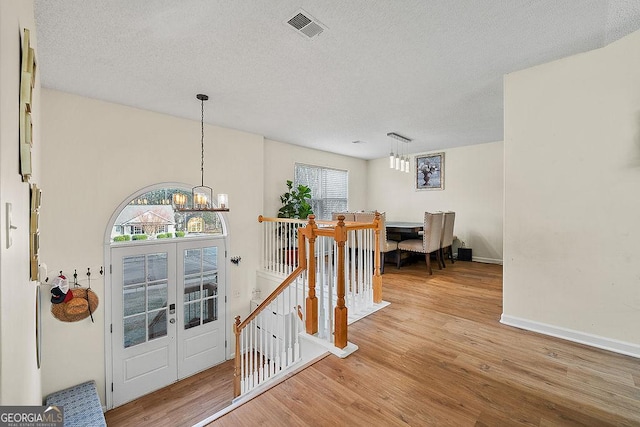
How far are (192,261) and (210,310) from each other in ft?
2.69

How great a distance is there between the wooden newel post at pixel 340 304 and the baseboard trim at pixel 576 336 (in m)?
1.63

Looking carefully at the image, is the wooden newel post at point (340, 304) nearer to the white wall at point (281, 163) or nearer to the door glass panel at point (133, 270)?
the door glass panel at point (133, 270)

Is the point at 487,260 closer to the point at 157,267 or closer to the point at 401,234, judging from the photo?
the point at 401,234

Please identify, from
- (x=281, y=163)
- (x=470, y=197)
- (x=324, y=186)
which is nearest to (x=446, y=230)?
(x=470, y=197)

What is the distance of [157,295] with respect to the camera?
3.86 meters

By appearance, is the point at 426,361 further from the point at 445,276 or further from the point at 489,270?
the point at 489,270

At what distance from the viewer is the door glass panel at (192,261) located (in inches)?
163

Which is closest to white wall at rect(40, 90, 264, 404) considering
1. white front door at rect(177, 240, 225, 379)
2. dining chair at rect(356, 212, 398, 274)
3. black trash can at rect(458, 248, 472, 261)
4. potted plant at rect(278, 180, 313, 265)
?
white front door at rect(177, 240, 225, 379)

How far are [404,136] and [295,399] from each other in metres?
4.43

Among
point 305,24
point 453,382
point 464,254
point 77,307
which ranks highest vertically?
point 305,24

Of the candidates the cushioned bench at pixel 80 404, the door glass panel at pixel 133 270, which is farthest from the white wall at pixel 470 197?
the cushioned bench at pixel 80 404

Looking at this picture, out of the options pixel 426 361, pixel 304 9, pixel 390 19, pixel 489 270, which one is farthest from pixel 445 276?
pixel 304 9

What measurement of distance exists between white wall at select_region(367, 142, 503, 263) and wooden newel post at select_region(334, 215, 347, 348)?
454 centimetres

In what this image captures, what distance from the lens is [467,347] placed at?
232 centimetres
